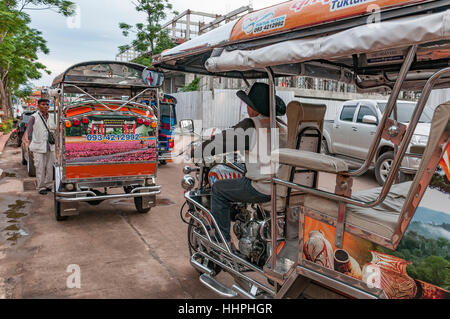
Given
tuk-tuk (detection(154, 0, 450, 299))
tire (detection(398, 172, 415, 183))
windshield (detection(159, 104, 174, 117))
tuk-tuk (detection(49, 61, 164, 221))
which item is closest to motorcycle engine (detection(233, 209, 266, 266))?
tuk-tuk (detection(154, 0, 450, 299))

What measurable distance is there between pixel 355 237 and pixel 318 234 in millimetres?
268

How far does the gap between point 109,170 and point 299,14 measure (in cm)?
424

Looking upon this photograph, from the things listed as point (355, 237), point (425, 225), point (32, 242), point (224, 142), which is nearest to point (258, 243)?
point (224, 142)

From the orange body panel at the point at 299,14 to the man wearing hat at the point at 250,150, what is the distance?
52cm

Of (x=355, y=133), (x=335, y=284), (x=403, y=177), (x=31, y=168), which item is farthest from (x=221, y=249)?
(x=31, y=168)

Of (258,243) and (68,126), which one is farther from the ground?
(68,126)

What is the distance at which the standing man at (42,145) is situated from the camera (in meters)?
7.30

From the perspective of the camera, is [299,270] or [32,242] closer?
[299,270]

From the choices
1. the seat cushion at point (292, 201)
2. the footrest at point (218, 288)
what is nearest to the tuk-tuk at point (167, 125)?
the footrest at point (218, 288)

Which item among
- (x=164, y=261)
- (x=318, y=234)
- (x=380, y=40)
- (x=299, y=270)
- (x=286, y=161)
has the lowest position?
(x=164, y=261)

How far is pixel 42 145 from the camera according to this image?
7.32 meters
